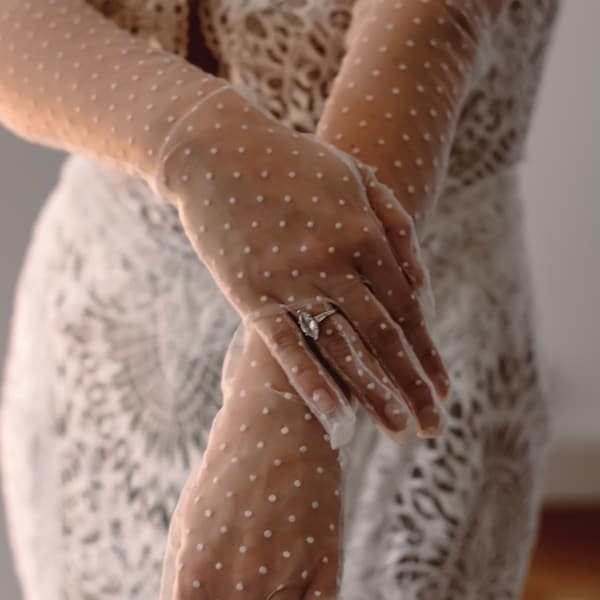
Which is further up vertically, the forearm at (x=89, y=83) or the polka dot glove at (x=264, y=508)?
the forearm at (x=89, y=83)

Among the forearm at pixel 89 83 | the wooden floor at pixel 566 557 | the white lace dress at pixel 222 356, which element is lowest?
the wooden floor at pixel 566 557

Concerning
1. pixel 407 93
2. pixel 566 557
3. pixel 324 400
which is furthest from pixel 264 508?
pixel 566 557

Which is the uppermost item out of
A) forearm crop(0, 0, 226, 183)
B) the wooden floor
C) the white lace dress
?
forearm crop(0, 0, 226, 183)

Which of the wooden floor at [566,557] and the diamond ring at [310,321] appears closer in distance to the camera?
the diamond ring at [310,321]

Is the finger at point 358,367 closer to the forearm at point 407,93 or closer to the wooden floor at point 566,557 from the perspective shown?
the forearm at point 407,93

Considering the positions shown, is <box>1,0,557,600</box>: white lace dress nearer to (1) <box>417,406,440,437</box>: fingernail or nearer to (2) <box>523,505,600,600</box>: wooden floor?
(1) <box>417,406,440,437</box>: fingernail

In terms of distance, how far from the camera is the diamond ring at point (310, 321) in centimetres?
57

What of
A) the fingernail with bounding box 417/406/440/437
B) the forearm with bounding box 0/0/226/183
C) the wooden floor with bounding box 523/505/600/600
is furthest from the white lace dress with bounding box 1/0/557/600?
the wooden floor with bounding box 523/505/600/600

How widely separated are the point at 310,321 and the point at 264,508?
0.09 m

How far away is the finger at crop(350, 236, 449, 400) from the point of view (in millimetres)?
574

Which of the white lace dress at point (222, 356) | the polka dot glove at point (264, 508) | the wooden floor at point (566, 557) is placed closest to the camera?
the polka dot glove at point (264, 508)

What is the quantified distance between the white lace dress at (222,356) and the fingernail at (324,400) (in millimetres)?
244

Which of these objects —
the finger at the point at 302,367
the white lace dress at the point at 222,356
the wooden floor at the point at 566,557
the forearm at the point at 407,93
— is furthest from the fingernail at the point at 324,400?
the wooden floor at the point at 566,557

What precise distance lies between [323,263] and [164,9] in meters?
0.30
